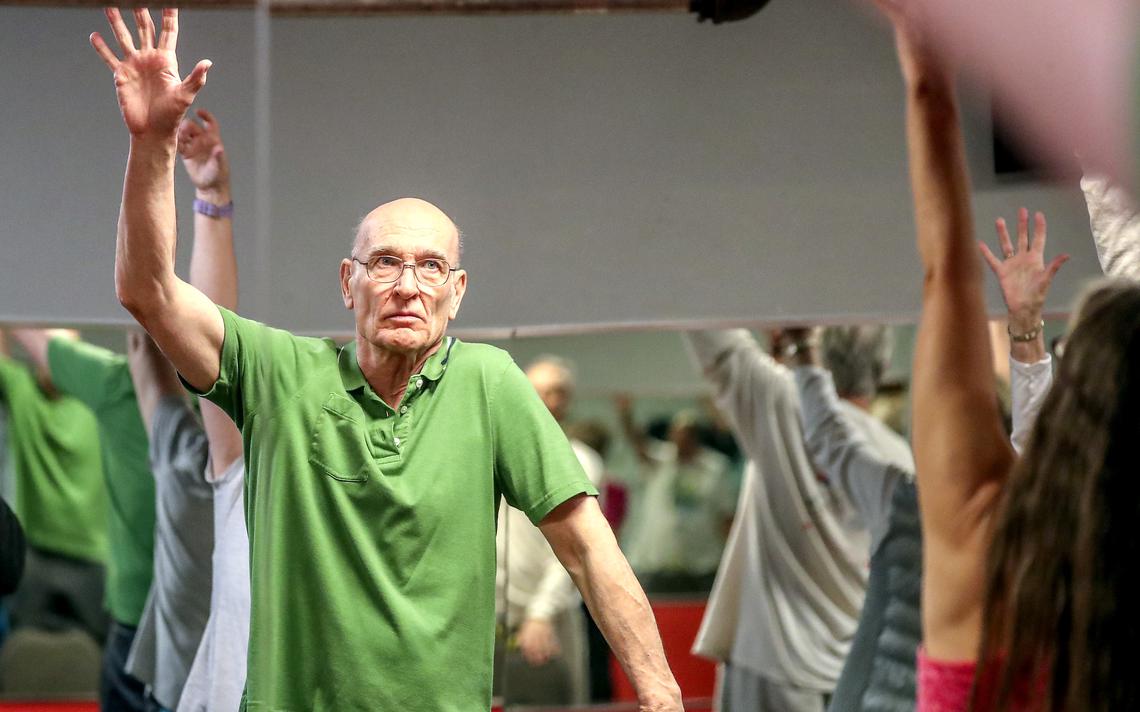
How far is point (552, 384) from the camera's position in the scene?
3.21m

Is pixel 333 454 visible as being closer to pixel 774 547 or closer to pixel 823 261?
pixel 823 261

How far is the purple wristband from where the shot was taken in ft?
5.85

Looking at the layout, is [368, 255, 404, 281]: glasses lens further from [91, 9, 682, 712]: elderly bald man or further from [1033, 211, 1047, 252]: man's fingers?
[1033, 211, 1047, 252]: man's fingers

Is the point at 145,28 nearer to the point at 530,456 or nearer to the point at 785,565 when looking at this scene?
the point at 530,456

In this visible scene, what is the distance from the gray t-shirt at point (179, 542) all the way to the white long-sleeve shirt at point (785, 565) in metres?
1.13

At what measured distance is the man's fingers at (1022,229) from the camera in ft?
5.24

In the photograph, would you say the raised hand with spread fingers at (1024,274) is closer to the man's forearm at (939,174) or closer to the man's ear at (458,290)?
the man's forearm at (939,174)

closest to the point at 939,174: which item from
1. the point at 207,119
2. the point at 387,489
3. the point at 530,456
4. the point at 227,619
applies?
the point at 530,456

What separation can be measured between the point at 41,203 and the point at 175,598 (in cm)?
90

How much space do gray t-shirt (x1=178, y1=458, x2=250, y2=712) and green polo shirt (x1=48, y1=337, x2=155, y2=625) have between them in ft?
1.98

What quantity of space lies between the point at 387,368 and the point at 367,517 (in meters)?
0.17

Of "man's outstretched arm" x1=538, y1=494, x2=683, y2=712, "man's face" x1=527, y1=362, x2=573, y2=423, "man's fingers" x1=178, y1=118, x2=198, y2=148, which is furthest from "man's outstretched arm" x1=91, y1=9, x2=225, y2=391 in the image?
"man's face" x1=527, y1=362, x2=573, y2=423

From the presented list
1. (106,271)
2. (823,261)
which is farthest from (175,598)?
(823,261)

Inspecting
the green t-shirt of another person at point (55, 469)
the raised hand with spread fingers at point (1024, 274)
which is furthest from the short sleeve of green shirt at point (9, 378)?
the raised hand with spread fingers at point (1024, 274)
